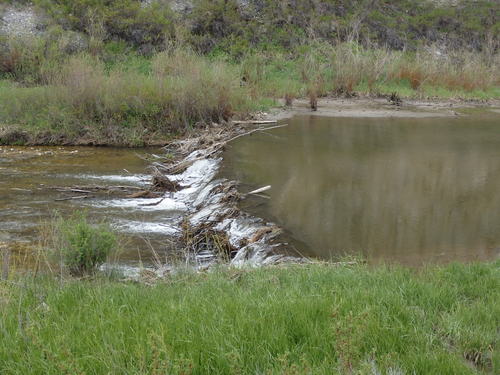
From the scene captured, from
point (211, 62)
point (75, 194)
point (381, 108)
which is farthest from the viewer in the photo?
point (211, 62)

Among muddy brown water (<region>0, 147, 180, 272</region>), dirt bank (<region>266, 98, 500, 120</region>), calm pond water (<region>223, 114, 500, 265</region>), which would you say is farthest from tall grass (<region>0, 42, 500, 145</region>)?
calm pond water (<region>223, 114, 500, 265</region>)

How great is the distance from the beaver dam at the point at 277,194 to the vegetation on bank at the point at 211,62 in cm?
131

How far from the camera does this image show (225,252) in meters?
7.92

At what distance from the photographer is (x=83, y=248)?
5539mm

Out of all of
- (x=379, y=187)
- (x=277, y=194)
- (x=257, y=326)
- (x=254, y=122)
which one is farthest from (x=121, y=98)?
(x=257, y=326)

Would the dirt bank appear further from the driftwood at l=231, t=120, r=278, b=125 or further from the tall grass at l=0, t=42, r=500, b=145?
the driftwood at l=231, t=120, r=278, b=125

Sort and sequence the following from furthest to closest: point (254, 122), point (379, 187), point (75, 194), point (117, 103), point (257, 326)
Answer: point (254, 122) → point (117, 103) → point (75, 194) → point (379, 187) → point (257, 326)

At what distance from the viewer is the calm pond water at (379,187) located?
25.3 ft

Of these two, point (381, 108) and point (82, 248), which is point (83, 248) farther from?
point (381, 108)

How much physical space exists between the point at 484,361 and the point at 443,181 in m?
7.99

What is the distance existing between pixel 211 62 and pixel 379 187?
15.4 metres

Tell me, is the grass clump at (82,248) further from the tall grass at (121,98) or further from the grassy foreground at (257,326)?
the tall grass at (121,98)

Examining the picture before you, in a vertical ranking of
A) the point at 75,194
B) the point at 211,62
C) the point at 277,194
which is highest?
the point at 211,62

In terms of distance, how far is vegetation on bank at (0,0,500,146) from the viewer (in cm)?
1672
